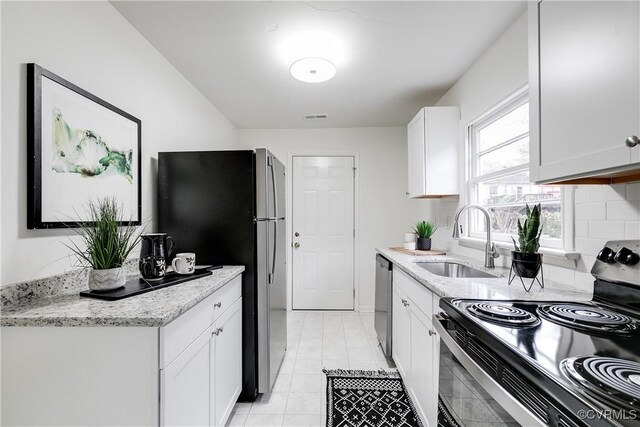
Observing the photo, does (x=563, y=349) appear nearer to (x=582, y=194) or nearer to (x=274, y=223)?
(x=582, y=194)

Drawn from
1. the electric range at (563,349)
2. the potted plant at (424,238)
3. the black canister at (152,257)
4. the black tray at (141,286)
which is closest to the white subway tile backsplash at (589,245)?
the electric range at (563,349)

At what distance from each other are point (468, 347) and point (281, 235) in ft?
5.46

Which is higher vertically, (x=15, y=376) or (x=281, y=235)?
(x=281, y=235)

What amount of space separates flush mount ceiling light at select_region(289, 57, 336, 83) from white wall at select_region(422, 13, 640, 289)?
110cm

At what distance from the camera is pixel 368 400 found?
1972 millimetres

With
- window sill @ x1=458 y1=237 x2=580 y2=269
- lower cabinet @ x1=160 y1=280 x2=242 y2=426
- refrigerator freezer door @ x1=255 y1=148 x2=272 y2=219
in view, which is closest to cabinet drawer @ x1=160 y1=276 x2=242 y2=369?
lower cabinet @ x1=160 y1=280 x2=242 y2=426

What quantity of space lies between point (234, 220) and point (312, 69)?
3.96 feet

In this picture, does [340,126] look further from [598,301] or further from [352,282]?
[598,301]

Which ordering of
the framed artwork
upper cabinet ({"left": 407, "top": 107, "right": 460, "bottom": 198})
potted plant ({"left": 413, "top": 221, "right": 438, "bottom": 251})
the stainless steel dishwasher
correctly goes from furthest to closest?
potted plant ({"left": 413, "top": 221, "right": 438, "bottom": 251}) < upper cabinet ({"left": 407, "top": 107, "right": 460, "bottom": 198}) < the stainless steel dishwasher < the framed artwork

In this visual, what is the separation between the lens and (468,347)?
0.92 meters

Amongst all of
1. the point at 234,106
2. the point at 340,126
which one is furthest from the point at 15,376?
the point at 340,126

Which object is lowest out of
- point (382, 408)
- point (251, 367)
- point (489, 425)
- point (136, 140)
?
point (382, 408)

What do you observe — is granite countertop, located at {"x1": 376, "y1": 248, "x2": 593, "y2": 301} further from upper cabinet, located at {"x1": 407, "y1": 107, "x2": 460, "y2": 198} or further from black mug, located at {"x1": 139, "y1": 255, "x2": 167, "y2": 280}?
black mug, located at {"x1": 139, "y1": 255, "x2": 167, "y2": 280}

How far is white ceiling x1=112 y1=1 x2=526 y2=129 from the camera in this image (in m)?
1.61
